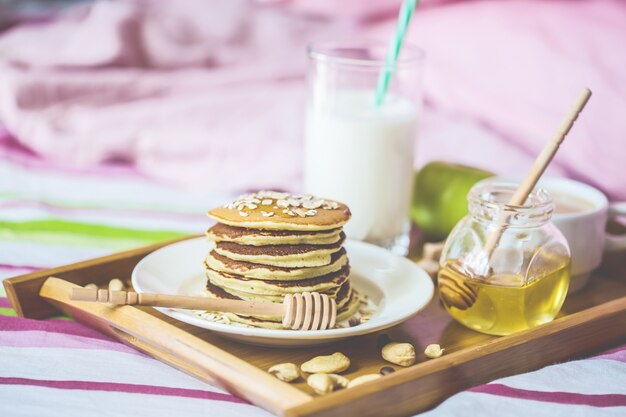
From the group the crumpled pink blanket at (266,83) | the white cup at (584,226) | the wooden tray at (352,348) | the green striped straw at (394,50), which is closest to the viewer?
the wooden tray at (352,348)

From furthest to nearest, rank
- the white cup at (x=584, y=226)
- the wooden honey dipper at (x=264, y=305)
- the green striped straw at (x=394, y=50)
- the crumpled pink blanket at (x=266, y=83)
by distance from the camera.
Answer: the crumpled pink blanket at (x=266, y=83) < the green striped straw at (x=394, y=50) < the white cup at (x=584, y=226) < the wooden honey dipper at (x=264, y=305)

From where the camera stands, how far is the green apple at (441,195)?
1.46 m

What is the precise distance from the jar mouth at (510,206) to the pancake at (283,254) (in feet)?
0.72

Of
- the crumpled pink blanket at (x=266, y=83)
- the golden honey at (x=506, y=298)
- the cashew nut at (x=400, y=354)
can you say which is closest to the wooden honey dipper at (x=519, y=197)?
the golden honey at (x=506, y=298)

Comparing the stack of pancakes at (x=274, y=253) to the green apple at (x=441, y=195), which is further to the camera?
the green apple at (x=441, y=195)

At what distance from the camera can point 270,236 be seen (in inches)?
41.2

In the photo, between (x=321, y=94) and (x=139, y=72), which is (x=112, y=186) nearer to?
(x=139, y=72)

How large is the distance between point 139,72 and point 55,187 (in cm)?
48

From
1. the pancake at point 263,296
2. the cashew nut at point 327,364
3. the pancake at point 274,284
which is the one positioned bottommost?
the cashew nut at point 327,364

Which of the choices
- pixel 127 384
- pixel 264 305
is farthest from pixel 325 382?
pixel 127 384

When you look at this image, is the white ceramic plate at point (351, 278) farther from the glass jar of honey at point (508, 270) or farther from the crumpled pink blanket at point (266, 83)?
the crumpled pink blanket at point (266, 83)

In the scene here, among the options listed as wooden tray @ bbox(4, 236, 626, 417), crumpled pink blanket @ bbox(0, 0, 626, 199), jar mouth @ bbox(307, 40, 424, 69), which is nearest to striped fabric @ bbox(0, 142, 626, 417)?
wooden tray @ bbox(4, 236, 626, 417)

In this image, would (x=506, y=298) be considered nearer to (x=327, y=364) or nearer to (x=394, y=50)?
(x=327, y=364)

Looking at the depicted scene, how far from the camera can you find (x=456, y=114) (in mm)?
2062
